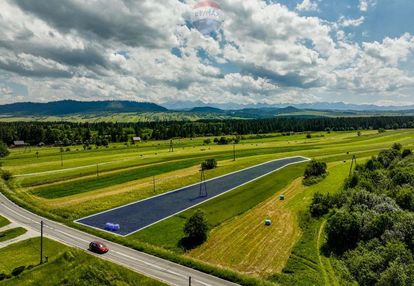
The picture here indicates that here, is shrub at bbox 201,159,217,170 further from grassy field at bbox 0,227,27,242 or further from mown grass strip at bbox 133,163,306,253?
grassy field at bbox 0,227,27,242

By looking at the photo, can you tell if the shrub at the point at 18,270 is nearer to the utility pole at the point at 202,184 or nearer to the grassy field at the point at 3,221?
the grassy field at the point at 3,221

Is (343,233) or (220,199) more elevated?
(343,233)

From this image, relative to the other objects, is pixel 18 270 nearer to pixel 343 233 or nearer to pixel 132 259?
pixel 132 259

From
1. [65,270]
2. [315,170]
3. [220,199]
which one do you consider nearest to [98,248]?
[65,270]

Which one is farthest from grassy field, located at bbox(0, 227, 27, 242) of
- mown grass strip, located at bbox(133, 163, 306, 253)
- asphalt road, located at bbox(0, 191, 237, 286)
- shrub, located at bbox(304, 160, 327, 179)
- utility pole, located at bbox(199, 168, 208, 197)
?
shrub, located at bbox(304, 160, 327, 179)

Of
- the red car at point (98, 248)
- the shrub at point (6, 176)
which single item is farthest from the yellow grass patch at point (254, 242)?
the shrub at point (6, 176)
